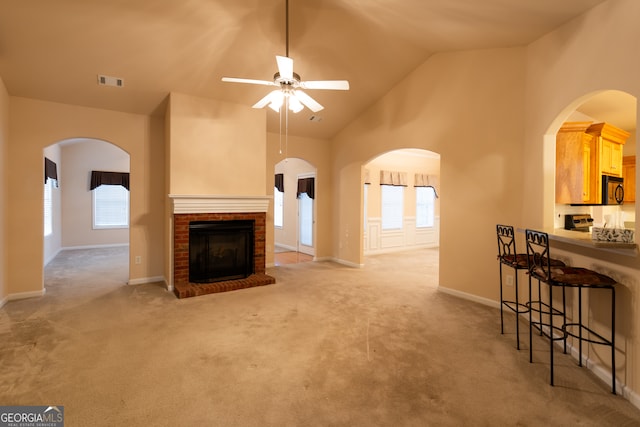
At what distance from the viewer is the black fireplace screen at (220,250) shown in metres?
4.80

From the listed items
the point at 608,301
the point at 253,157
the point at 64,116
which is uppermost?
the point at 64,116

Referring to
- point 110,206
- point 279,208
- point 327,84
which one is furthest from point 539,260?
point 110,206

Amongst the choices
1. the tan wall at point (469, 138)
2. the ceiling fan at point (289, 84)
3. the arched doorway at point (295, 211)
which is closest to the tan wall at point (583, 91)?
the tan wall at point (469, 138)

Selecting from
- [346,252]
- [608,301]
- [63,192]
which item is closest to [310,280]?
[346,252]

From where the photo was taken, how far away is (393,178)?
325 inches

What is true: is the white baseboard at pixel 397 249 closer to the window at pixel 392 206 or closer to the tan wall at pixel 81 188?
the window at pixel 392 206

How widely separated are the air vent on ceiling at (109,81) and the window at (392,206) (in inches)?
233

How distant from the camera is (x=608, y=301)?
2.38 metres

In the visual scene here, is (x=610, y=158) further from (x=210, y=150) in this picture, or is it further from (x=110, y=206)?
(x=110, y=206)

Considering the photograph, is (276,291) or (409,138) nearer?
(276,291)

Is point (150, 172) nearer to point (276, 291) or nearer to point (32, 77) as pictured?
point (32, 77)

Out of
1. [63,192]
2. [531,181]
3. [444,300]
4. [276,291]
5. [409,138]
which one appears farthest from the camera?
[63,192]

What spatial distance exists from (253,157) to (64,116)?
2.67m

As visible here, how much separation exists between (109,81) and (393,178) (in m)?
6.26
